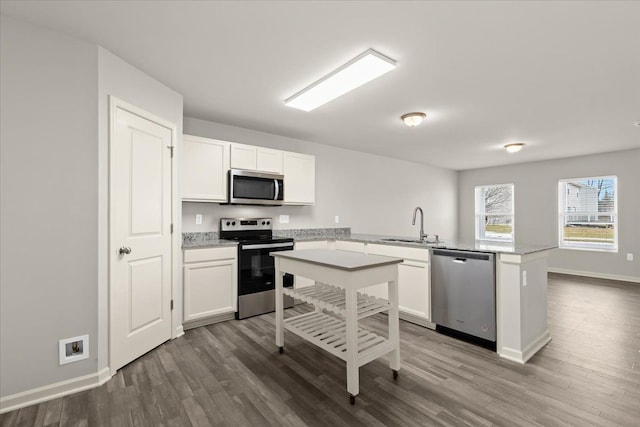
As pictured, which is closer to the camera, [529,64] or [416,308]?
[529,64]

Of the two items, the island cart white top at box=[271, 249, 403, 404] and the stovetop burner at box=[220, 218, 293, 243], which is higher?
the stovetop burner at box=[220, 218, 293, 243]

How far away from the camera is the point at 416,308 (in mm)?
3250

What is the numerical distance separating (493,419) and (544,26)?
244 centimetres

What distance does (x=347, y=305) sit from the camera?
6.47 ft

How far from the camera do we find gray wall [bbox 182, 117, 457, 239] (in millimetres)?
3877

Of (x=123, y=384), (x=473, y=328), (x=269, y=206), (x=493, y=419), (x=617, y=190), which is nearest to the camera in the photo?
(x=493, y=419)

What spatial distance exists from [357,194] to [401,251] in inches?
91.1

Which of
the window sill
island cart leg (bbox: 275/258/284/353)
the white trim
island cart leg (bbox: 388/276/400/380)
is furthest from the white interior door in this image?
the window sill

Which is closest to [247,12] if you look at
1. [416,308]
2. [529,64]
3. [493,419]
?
[529,64]

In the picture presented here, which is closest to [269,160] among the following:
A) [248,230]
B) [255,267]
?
[248,230]

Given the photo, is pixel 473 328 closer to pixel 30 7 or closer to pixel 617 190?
pixel 30 7

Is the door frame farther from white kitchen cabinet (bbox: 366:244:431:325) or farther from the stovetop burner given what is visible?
white kitchen cabinet (bbox: 366:244:431:325)

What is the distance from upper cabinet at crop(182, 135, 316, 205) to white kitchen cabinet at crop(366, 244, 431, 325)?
162 cm

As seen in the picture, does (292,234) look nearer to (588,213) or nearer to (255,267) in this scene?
(255,267)
